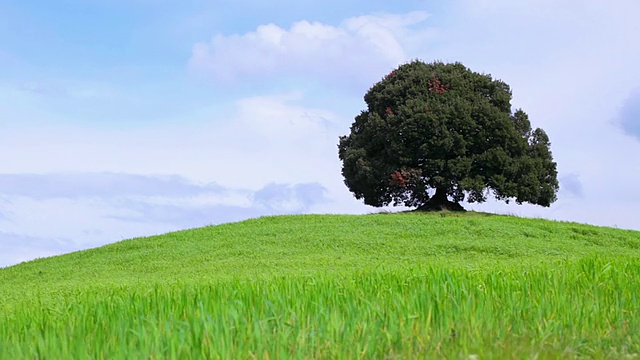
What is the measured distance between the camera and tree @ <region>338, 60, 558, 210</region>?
27328 millimetres

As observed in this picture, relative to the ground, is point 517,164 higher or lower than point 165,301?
higher

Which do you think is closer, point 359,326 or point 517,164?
point 359,326

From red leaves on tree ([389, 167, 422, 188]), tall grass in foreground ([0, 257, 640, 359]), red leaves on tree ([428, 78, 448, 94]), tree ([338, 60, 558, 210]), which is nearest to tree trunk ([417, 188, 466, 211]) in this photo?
tree ([338, 60, 558, 210])

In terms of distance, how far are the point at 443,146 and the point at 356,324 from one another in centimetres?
2254

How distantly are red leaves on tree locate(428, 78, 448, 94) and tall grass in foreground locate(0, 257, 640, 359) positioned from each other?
2199 cm

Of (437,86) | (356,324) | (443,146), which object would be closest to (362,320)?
(356,324)

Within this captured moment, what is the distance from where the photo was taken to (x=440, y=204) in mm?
28391

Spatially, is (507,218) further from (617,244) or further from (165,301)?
(165,301)

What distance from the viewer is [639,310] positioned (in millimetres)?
6113

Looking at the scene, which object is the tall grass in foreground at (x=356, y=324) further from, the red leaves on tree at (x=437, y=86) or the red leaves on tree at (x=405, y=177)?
the red leaves on tree at (x=437, y=86)

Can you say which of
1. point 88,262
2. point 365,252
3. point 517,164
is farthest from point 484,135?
point 88,262

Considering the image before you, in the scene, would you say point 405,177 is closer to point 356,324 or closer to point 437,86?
point 437,86

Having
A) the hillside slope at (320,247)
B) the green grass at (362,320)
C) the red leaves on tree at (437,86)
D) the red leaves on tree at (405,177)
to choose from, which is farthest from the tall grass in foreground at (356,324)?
the red leaves on tree at (437,86)

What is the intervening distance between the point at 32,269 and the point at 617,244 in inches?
807
